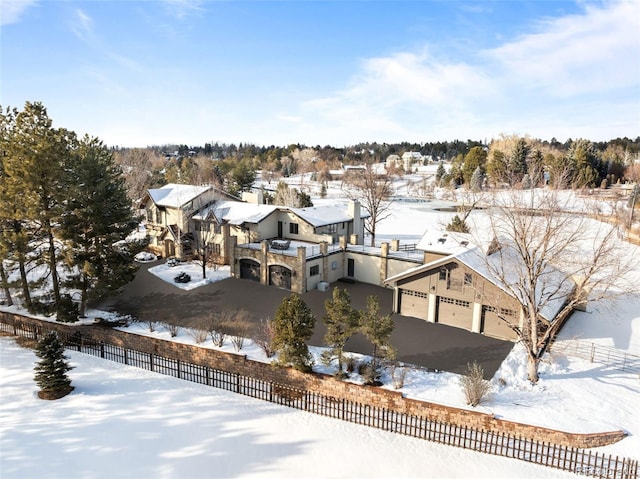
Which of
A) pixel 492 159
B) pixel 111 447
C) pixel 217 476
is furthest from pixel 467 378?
pixel 492 159

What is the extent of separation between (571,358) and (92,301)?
29.5 m

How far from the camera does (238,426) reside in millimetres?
14711

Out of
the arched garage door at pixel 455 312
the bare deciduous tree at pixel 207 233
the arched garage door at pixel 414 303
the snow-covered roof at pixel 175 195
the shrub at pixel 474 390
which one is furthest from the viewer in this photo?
the snow-covered roof at pixel 175 195

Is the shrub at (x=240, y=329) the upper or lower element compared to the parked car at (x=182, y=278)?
lower

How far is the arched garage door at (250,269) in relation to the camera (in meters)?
33.5

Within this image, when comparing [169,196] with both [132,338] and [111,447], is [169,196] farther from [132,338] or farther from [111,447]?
[111,447]

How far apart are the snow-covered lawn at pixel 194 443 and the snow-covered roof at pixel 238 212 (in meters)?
20.8

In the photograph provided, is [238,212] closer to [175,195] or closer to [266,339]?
[175,195]

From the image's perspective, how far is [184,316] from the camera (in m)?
26.1

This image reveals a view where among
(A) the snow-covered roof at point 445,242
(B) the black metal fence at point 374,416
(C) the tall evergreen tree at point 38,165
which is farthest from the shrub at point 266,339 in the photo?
(C) the tall evergreen tree at point 38,165

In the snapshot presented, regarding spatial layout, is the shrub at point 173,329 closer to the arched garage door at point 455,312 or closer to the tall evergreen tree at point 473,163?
the arched garage door at point 455,312

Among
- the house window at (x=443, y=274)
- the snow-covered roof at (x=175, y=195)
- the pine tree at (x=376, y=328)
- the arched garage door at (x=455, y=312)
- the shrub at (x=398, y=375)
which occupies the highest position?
the snow-covered roof at (x=175, y=195)

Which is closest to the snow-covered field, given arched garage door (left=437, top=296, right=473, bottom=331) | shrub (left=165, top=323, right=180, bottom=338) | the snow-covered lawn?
the snow-covered lawn

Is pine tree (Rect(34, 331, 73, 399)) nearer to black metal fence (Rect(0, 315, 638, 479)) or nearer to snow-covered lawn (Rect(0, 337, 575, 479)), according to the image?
snow-covered lawn (Rect(0, 337, 575, 479))
